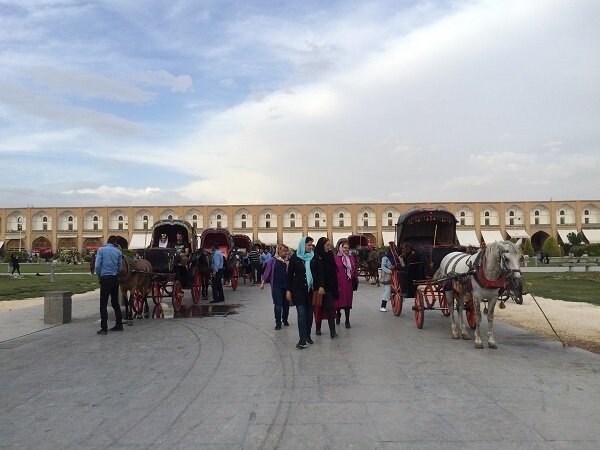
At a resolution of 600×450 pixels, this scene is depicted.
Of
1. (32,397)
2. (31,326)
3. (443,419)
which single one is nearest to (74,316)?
(31,326)

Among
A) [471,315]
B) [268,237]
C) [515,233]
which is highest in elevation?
[268,237]

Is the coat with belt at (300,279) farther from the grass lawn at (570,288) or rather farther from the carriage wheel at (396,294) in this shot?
the grass lawn at (570,288)

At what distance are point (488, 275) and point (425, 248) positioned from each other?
3581 millimetres

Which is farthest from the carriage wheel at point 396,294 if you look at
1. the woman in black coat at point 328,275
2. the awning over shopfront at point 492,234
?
the awning over shopfront at point 492,234

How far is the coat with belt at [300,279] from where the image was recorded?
8531 mm

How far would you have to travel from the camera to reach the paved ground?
4.38 meters

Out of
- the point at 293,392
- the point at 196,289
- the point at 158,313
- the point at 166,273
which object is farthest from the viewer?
the point at 196,289

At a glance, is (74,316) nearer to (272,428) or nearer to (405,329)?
(405,329)

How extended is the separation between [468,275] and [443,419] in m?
4.10

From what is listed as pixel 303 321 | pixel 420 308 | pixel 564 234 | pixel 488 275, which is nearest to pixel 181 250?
pixel 420 308

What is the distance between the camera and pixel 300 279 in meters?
8.60

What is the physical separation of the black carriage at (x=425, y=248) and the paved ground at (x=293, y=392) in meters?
1.41

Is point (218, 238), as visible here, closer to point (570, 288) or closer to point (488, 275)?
point (570, 288)

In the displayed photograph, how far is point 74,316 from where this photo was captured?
42.3ft
